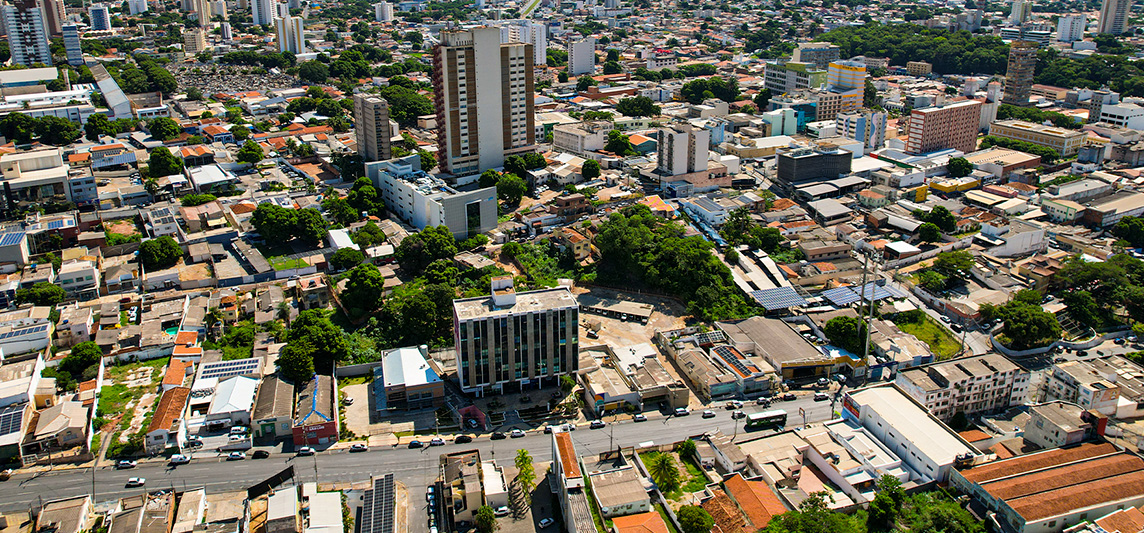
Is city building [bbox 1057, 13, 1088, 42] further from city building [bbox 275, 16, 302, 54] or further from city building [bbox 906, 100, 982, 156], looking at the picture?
city building [bbox 275, 16, 302, 54]

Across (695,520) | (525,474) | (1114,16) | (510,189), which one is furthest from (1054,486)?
(1114,16)

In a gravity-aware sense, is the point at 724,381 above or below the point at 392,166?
below

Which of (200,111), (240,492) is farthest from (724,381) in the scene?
(200,111)

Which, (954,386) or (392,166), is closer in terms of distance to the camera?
(954,386)

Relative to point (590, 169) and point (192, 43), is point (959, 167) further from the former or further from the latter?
point (192, 43)

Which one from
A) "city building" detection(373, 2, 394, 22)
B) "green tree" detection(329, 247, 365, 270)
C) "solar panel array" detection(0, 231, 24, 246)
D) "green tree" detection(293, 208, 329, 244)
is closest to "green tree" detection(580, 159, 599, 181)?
"green tree" detection(293, 208, 329, 244)

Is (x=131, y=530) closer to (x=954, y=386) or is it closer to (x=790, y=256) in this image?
(x=954, y=386)
